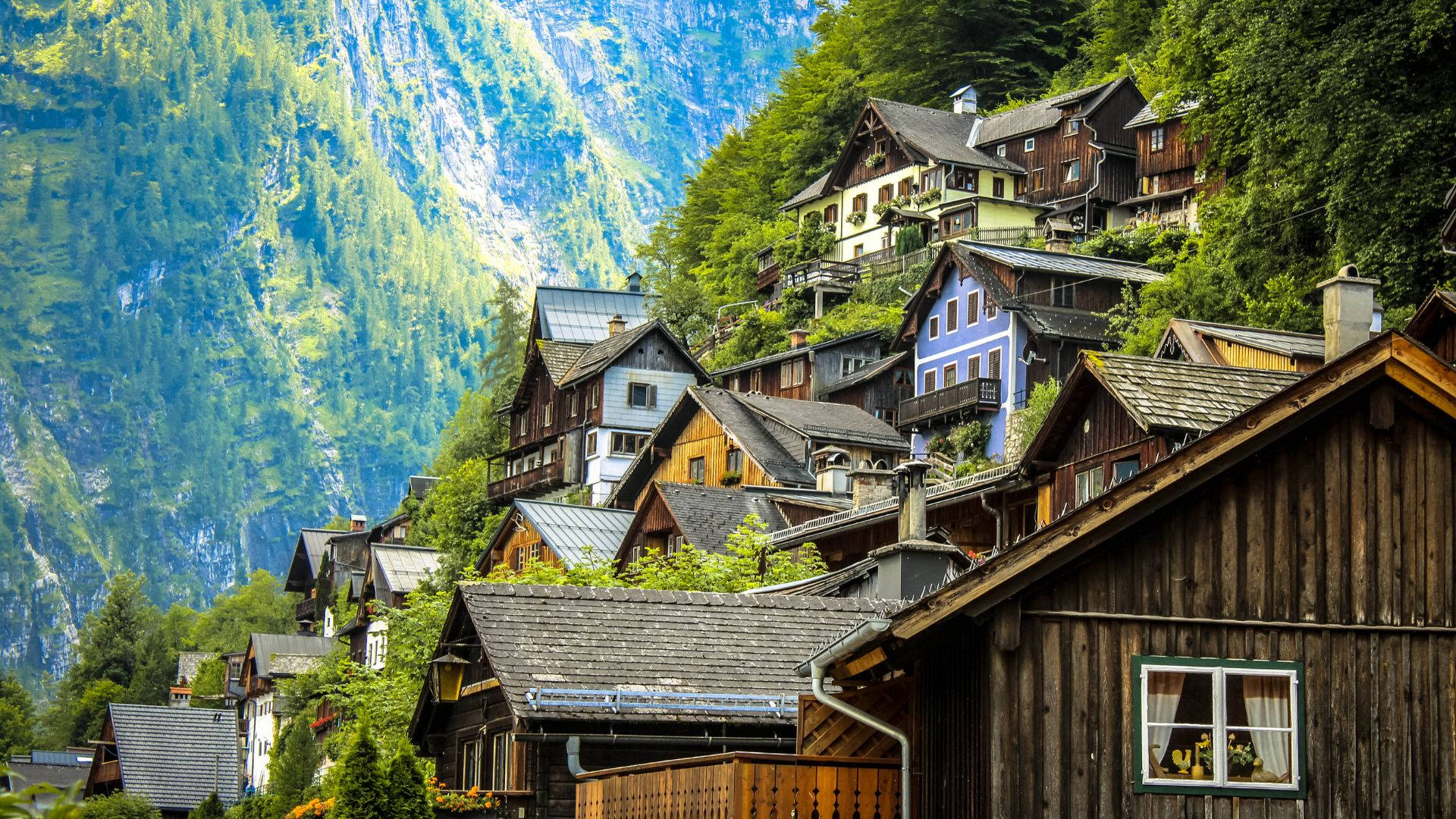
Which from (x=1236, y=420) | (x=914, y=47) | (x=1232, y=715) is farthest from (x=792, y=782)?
(x=914, y=47)

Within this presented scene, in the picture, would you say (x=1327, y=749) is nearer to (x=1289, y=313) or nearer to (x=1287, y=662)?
(x=1287, y=662)

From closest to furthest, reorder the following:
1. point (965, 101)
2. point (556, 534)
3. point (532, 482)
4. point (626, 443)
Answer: point (556, 534), point (626, 443), point (532, 482), point (965, 101)

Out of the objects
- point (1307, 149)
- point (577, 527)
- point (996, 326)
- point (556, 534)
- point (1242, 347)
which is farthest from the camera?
point (996, 326)

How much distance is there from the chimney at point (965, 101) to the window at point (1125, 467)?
6490 centimetres

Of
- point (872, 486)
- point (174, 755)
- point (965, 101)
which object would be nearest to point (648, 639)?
point (872, 486)

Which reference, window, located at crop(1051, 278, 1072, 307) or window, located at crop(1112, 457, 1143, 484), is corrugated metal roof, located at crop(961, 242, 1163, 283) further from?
window, located at crop(1112, 457, 1143, 484)

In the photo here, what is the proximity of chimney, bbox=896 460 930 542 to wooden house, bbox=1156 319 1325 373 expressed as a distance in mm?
11004

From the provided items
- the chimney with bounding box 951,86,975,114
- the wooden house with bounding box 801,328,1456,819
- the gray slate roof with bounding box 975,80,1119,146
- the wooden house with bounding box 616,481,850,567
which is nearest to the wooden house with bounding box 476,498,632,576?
the wooden house with bounding box 616,481,850,567

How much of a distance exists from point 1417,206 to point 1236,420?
25.7 metres

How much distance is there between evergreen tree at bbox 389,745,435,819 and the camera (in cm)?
2948

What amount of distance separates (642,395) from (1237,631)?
62.3 metres

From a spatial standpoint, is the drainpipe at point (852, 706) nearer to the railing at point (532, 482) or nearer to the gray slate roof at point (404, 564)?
the gray slate roof at point (404, 564)

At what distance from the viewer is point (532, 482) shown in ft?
267

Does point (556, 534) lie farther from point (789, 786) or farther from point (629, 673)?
point (789, 786)
